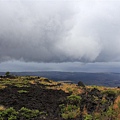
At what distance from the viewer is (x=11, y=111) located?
2127cm

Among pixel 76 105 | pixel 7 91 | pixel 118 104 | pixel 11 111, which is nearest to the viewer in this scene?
pixel 11 111

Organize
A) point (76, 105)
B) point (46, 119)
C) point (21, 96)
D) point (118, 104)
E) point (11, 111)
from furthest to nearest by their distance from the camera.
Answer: point (21, 96) → point (76, 105) → point (118, 104) → point (11, 111) → point (46, 119)

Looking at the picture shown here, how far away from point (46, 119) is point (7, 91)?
15.1 metres

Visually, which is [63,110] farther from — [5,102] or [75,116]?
[5,102]

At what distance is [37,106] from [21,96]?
5.95 metres

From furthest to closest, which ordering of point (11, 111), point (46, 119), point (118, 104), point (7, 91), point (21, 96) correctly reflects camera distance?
point (7, 91) → point (21, 96) → point (118, 104) → point (11, 111) → point (46, 119)

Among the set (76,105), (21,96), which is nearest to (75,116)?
(76,105)

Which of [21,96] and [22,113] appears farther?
[21,96]

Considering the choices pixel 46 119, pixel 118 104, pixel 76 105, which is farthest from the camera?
pixel 76 105

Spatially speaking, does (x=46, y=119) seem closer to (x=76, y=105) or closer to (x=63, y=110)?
(x=63, y=110)

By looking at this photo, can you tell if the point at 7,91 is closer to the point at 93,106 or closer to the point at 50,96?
the point at 50,96

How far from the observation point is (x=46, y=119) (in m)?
19.9

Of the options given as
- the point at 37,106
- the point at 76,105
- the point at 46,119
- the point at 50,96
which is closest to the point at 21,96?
the point at 50,96

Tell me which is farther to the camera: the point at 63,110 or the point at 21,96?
the point at 21,96
